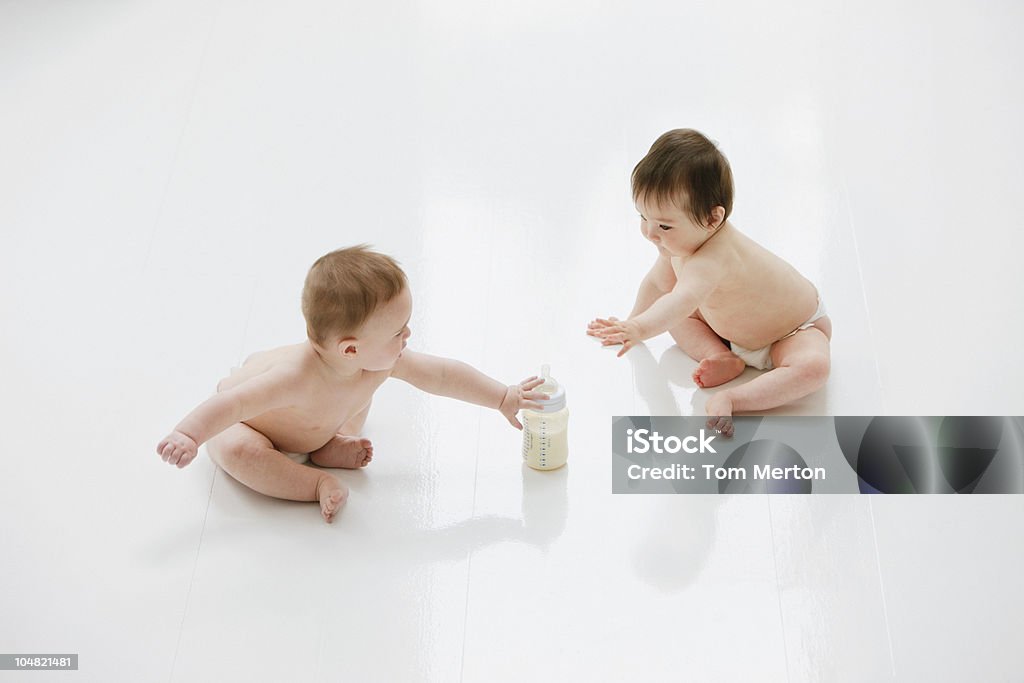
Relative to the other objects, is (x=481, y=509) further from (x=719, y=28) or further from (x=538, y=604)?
(x=719, y=28)

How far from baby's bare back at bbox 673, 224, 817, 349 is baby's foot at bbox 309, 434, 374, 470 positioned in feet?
1.59

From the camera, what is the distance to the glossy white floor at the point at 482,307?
133cm

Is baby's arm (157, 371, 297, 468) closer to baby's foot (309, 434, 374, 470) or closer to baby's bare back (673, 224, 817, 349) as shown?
baby's foot (309, 434, 374, 470)

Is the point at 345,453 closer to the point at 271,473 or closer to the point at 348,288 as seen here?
the point at 271,473

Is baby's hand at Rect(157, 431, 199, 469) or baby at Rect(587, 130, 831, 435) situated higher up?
baby at Rect(587, 130, 831, 435)

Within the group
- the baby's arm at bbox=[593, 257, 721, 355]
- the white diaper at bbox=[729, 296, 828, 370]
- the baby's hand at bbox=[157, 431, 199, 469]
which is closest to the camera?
the baby's hand at bbox=[157, 431, 199, 469]

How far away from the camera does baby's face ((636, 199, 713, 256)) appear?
4.95 feet

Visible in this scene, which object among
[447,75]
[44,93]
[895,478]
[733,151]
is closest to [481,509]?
[895,478]

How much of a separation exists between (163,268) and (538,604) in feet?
2.71

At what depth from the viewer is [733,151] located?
6.56 feet

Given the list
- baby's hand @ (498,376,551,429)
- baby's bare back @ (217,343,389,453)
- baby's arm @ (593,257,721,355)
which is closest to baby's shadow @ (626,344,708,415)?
baby's arm @ (593,257,721,355)

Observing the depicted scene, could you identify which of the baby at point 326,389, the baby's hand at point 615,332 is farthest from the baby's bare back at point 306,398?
the baby's hand at point 615,332

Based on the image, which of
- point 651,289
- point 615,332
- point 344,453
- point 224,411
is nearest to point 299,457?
point 344,453

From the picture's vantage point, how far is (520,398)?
4.80 feet
